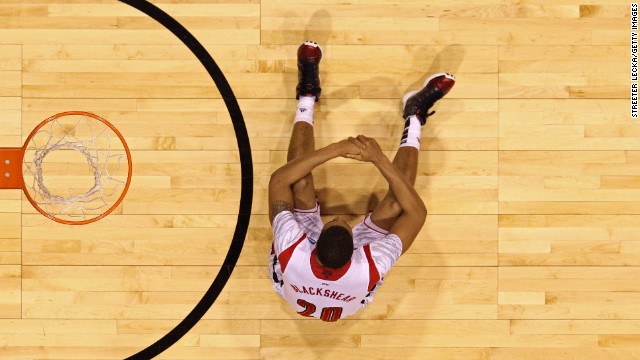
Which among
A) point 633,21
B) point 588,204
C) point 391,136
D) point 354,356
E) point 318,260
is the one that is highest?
point 633,21

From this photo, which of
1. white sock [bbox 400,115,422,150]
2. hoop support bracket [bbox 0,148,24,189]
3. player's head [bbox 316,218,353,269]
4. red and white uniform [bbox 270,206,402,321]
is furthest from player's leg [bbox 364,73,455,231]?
hoop support bracket [bbox 0,148,24,189]

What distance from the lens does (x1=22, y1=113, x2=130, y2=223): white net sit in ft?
11.4

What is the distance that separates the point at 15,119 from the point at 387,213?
257cm

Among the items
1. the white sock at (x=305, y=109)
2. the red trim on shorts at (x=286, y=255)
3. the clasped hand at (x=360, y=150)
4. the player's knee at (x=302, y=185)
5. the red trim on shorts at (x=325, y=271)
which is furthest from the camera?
the white sock at (x=305, y=109)

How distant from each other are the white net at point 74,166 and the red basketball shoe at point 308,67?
4.25ft

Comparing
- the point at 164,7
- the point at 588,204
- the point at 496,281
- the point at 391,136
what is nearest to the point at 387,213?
the point at 391,136

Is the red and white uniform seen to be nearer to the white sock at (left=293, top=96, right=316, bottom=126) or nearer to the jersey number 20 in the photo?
the jersey number 20

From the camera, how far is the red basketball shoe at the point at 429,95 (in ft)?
11.0

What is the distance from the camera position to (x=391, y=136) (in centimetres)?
354

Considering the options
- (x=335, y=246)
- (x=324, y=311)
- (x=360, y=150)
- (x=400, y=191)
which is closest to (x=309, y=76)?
(x=360, y=150)

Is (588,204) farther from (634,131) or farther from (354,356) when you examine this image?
(354,356)

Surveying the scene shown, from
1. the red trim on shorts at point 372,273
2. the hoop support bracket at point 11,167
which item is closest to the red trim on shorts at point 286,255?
the red trim on shorts at point 372,273

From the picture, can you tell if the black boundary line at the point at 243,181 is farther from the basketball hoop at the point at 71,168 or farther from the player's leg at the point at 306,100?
the basketball hoop at the point at 71,168

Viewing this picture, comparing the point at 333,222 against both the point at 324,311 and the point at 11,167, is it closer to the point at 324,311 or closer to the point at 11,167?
the point at 324,311
